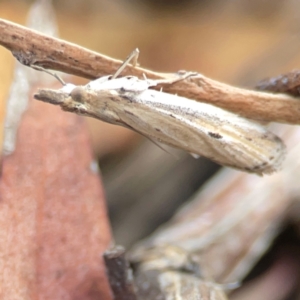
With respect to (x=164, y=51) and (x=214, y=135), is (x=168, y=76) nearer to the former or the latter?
(x=214, y=135)

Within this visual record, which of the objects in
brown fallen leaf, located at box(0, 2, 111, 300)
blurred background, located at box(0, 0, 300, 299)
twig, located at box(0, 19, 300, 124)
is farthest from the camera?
blurred background, located at box(0, 0, 300, 299)

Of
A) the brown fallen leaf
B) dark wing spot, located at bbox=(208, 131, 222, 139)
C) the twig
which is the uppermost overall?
the twig

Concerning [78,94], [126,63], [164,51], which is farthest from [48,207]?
[164,51]

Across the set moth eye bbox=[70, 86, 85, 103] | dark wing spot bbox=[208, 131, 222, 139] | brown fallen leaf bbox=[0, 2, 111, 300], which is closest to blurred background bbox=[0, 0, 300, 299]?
brown fallen leaf bbox=[0, 2, 111, 300]

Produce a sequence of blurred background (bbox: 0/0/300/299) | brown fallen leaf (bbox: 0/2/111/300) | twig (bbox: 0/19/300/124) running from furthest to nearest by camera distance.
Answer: blurred background (bbox: 0/0/300/299), brown fallen leaf (bbox: 0/2/111/300), twig (bbox: 0/19/300/124)

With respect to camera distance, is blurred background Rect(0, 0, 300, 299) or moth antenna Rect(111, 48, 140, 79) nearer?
moth antenna Rect(111, 48, 140, 79)

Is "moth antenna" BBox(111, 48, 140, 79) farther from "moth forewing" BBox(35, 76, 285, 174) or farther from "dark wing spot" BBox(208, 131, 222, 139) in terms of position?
"dark wing spot" BBox(208, 131, 222, 139)

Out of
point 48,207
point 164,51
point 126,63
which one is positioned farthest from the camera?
point 164,51
